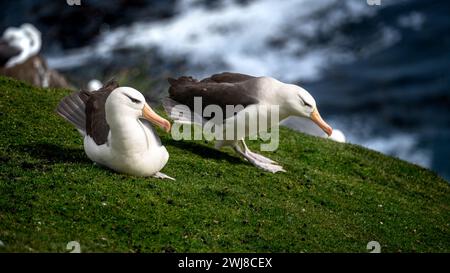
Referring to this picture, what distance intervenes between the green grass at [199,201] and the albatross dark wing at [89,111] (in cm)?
42

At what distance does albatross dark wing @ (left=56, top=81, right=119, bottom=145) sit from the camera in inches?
368

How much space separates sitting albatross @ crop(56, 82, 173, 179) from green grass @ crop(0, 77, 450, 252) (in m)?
0.18

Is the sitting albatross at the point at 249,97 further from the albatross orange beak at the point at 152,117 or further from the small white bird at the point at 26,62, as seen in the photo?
the small white bird at the point at 26,62

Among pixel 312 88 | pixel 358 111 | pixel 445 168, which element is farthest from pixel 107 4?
pixel 445 168

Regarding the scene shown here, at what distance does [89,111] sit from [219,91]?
1.75 meters

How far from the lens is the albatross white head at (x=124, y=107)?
905 centimetres

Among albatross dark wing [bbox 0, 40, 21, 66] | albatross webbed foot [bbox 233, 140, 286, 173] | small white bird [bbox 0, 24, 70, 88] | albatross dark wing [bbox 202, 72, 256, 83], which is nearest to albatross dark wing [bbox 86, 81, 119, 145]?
albatross dark wing [bbox 202, 72, 256, 83]

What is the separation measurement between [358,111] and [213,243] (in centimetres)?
1607

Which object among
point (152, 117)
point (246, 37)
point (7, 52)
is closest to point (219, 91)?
point (152, 117)

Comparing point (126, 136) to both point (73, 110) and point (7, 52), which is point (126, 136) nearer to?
point (73, 110)

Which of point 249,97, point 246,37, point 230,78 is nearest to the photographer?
point 249,97

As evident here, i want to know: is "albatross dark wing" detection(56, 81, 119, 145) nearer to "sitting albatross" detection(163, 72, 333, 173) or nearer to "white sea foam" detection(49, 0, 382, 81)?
"sitting albatross" detection(163, 72, 333, 173)

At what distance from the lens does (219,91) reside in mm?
10492

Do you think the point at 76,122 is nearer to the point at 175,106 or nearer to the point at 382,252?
the point at 175,106
